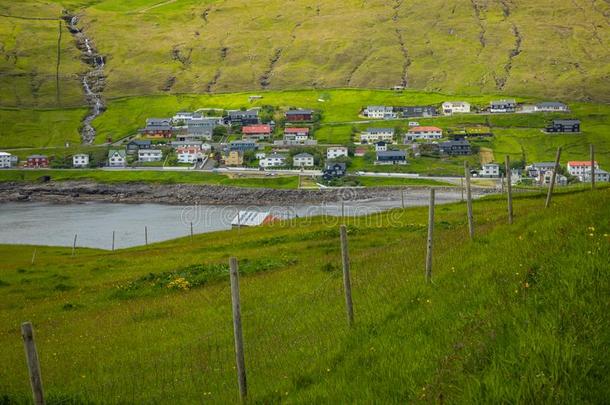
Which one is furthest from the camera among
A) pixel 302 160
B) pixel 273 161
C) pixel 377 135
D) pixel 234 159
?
pixel 377 135

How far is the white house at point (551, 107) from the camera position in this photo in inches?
7032

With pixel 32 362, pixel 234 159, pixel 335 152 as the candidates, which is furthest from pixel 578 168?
pixel 32 362

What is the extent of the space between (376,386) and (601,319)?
310 cm

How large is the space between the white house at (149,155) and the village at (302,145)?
0.25 m

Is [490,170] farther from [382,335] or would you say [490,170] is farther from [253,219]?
[382,335]

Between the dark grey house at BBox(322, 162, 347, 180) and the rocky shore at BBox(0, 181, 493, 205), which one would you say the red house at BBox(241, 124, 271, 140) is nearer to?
the dark grey house at BBox(322, 162, 347, 180)

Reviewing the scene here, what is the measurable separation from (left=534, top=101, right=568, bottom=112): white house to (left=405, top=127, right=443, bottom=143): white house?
41967 millimetres

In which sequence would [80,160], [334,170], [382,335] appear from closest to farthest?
[382,335] < [334,170] < [80,160]

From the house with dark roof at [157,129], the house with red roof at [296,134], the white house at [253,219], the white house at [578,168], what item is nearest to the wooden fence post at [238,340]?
the white house at [253,219]

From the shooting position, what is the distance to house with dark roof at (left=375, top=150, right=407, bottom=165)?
5650 inches

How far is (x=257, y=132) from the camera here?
175m

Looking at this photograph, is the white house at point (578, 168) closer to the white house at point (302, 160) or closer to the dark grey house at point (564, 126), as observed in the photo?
the dark grey house at point (564, 126)

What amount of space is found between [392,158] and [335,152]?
593 inches

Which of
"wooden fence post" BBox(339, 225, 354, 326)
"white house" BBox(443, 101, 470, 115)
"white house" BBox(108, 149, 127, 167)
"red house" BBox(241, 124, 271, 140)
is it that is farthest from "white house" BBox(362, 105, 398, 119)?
"wooden fence post" BBox(339, 225, 354, 326)
